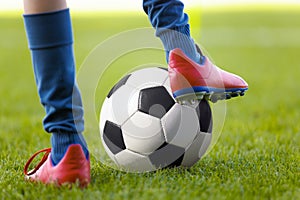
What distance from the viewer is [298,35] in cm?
1348

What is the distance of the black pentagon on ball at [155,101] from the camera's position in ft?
8.82

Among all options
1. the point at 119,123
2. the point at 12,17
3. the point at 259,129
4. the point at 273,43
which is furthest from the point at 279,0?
the point at 119,123

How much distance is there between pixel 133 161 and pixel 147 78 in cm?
43

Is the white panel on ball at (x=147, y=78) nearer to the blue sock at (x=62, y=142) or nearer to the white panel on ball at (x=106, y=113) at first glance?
the white panel on ball at (x=106, y=113)

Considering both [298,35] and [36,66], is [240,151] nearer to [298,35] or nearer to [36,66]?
[36,66]

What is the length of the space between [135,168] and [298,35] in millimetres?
11555

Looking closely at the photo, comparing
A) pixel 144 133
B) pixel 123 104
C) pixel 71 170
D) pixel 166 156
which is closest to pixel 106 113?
pixel 123 104

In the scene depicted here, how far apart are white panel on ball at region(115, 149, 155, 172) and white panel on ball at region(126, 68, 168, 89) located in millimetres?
346

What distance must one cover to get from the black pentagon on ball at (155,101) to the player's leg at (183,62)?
85 mm

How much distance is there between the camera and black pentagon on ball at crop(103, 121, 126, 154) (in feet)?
→ 8.95

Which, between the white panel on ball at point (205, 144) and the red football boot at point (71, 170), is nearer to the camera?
the red football boot at point (71, 170)

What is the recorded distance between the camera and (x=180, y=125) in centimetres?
270

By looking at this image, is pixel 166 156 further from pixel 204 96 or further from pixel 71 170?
pixel 71 170

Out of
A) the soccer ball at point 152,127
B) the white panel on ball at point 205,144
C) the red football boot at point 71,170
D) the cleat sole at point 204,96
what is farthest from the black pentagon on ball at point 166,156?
the red football boot at point 71,170
